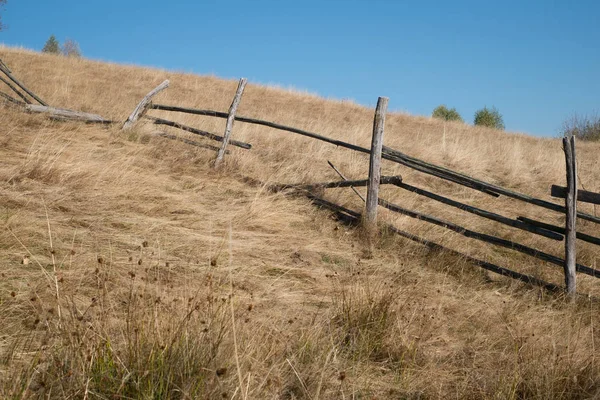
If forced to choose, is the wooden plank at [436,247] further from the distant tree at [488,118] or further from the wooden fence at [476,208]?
the distant tree at [488,118]

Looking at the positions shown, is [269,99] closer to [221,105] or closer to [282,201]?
[221,105]

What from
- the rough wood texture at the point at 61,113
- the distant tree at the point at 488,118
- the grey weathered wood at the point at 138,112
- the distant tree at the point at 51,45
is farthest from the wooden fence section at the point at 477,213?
the distant tree at the point at 51,45

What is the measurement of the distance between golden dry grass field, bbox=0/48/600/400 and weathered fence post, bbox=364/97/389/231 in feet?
0.83

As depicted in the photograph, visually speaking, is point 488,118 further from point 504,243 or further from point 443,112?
point 504,243

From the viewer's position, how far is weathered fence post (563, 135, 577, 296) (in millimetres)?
4820

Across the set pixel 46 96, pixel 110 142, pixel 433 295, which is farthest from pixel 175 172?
pixel 46 96

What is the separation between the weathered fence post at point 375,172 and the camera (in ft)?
19.6

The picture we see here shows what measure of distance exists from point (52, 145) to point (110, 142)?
114 centimetres

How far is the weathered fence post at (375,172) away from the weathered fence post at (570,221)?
1918 mm

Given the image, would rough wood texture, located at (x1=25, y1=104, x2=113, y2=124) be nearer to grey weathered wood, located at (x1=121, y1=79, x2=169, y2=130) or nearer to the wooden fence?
grey weathered wood, located at (x1=121, y1=79, x2=169, y2=130)

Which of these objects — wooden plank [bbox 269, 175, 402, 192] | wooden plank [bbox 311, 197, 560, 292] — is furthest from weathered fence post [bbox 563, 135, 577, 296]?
wooden plank [bbox 269, 175, 402, 192]

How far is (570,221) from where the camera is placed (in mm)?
4934

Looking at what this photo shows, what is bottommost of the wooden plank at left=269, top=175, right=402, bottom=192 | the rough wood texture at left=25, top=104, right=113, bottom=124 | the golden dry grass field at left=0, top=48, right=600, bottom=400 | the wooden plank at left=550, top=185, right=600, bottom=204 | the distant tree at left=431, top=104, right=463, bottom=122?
the golden dry grass field at left=0, top=48, right=600, bottom=400

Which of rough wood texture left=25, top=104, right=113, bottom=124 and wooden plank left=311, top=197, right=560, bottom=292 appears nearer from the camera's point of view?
wooden plank left=311, top=197, right=560, bottom=292
